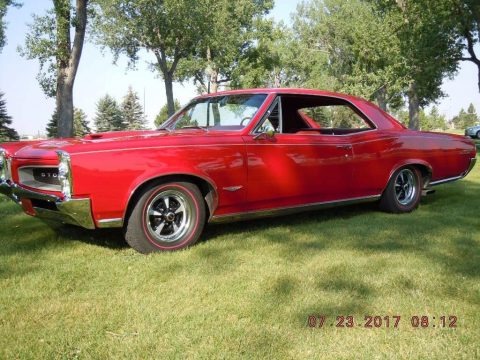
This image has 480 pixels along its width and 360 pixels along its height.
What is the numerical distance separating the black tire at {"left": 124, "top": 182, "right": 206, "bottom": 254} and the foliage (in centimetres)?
12622

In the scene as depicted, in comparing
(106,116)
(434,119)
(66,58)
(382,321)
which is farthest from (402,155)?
(434,119)

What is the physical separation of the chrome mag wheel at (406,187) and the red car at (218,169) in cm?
1

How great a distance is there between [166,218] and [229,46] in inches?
1196

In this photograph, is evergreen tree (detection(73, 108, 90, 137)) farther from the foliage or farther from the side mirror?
the foliage

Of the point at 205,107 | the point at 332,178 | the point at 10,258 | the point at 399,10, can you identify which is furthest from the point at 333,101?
the point at 399,10

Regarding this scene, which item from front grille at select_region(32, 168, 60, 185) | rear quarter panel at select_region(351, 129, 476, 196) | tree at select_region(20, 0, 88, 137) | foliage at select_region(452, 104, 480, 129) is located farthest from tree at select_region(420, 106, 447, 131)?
front grille at select_region(32, 168, 60, 185)

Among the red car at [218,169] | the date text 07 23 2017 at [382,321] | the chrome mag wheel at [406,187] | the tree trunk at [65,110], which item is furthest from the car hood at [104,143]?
the tree trunk at [65,110]

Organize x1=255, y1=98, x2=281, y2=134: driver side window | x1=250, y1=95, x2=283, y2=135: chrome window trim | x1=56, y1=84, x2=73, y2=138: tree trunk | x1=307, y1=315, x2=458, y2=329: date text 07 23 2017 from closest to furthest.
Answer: x1=307, y1=315, x2=458, y2=329: date text 07 23 2017 < x1=250, y1=95, x2=283, y2=135: chrome window trim < x1=255, y1=98, x2=281, y2=134: driver side window < x1=56, y1=84, x2=73, y2=138: tree trunk

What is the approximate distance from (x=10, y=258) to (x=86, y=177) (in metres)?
0.98

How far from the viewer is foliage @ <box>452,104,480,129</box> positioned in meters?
121

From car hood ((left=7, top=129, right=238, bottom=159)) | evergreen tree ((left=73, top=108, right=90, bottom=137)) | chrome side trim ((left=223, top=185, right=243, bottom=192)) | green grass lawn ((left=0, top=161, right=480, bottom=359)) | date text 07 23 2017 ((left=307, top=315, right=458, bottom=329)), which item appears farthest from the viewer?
evergreen tree ((left=73, top=108, right=90, bottom=137))

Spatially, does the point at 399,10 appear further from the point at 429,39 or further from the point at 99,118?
the point at 99,118

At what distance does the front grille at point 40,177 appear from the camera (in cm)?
403

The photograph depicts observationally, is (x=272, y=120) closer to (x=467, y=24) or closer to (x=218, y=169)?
(x=218, y=169)
